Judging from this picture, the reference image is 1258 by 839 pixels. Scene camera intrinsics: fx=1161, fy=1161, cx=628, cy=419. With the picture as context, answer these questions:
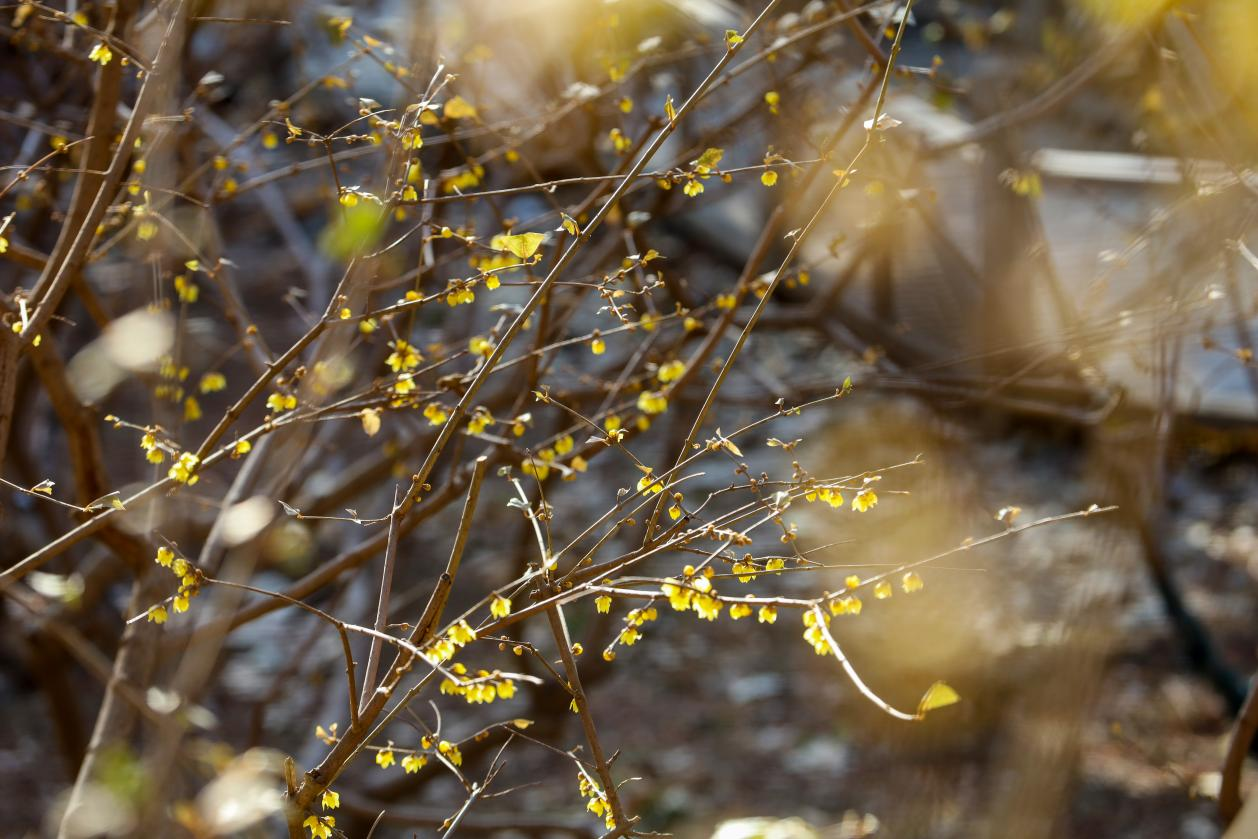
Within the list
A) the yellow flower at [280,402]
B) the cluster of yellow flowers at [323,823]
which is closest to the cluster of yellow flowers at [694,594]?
the cluster of yellow flowers at [323,823]

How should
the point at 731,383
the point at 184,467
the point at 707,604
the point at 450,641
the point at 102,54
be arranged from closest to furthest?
the point at 707,604, the point at 450,641, the point at 184,467, the point at 102,54, the point at 731,383

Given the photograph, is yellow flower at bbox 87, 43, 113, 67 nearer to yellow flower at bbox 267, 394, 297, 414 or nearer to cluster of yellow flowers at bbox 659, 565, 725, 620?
yellow flower at bbox 267, 394, 297, 414

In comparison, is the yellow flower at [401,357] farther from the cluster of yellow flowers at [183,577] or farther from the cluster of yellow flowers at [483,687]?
the cluster of yellow flowers at [483,687]

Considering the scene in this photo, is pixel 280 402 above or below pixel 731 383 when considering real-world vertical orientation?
above

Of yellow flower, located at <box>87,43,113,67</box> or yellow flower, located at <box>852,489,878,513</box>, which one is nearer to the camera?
yellow flower, located at <box>852,489,878,513</box>

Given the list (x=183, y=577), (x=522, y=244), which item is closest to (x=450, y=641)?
(x=183, y=577)

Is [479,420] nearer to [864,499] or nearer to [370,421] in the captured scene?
[370,421]

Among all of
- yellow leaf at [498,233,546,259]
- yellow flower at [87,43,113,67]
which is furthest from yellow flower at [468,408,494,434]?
yellow flower at [87,43,113,67]

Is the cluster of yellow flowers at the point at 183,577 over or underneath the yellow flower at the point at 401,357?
underneath

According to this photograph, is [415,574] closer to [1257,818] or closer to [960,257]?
[960,257]
